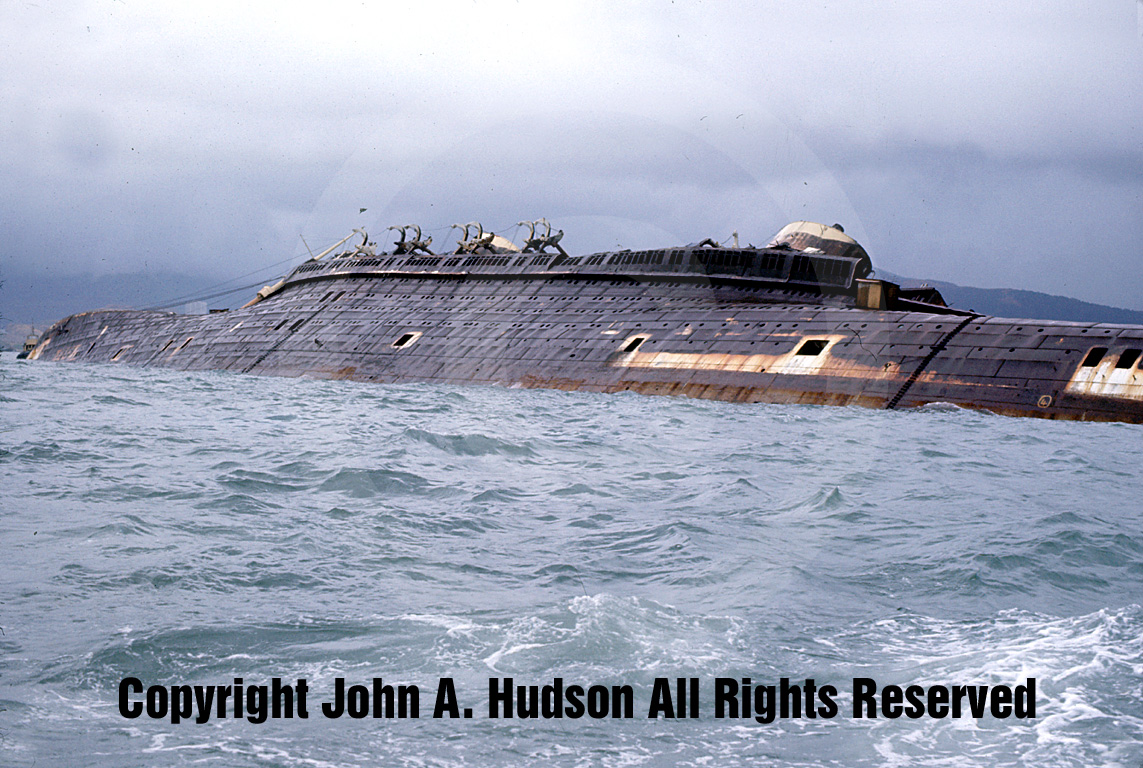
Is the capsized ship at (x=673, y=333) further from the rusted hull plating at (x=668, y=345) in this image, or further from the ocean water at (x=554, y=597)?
the ocean water at (x=554, y=597)

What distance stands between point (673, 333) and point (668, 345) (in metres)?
0.77

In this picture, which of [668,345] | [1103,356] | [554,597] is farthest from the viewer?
[668,345]

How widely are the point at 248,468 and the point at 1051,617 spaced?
1131 cm

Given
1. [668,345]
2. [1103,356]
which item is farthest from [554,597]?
[668,345]

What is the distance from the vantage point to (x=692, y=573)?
9359mm

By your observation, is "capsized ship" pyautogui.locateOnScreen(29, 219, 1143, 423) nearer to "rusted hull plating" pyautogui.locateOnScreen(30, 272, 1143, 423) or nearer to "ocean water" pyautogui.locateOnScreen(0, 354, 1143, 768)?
"rusted hull plating" pyautogui.locateOnScreen(30, 272, 1143, 423)

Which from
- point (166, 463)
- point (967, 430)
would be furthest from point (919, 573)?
point (967, 430)

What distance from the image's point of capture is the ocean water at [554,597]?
5773 mm

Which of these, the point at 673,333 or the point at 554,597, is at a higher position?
the point at 673,333

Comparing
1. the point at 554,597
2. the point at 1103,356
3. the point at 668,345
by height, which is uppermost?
the point at 668,345

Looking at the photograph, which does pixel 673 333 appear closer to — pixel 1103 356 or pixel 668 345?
pixel 668 345

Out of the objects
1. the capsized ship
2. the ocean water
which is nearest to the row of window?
the capsized ship

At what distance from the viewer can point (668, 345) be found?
3628 centimetres

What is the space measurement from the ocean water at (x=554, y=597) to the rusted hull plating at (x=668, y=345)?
11.3 m
